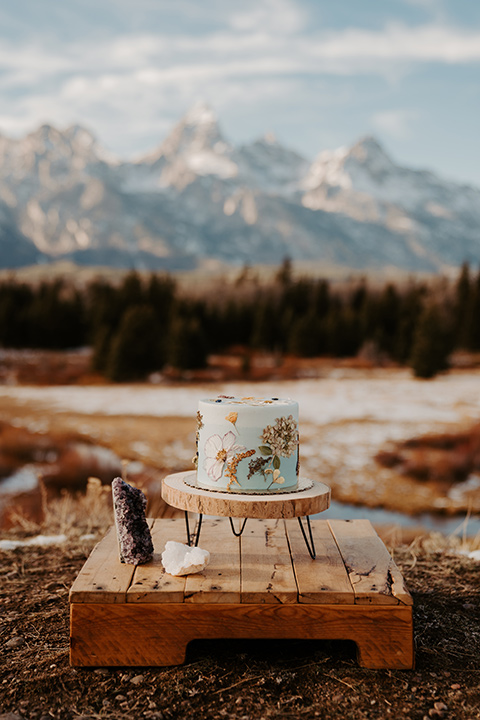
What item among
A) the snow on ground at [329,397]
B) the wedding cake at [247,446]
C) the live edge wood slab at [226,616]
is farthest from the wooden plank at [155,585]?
the snow on ground at [329,397]

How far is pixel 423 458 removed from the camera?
70.4ft

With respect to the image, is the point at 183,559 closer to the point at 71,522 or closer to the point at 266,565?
the point at 266,565

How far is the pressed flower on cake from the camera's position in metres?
4.38

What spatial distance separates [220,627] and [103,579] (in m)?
0.78

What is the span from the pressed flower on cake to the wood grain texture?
0.51 ft

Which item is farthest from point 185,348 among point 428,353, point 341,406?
point 428,353

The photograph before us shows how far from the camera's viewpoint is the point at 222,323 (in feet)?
154

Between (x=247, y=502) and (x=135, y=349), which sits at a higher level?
(x=247, y=502)

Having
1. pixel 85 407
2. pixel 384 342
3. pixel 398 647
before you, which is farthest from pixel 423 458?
pixel 384 342

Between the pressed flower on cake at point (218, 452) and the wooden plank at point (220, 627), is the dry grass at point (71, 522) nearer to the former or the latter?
the pressed flower on cake at point (218, 452)

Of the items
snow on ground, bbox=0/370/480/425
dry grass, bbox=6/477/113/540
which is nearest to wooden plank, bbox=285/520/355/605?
dry grass, bbox=6/477/113/540

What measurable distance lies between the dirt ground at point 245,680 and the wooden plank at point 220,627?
0.37 ft

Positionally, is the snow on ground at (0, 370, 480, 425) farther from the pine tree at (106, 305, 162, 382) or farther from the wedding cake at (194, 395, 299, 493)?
the wedding cake at (194, 395, 299, 493)

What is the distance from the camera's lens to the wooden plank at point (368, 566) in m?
3.96
